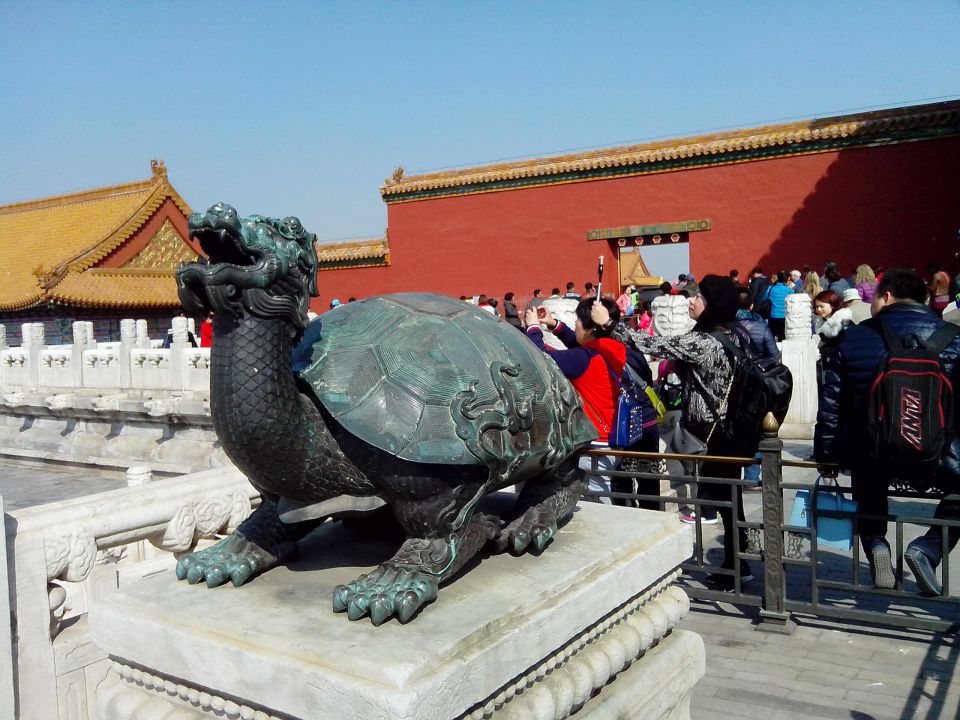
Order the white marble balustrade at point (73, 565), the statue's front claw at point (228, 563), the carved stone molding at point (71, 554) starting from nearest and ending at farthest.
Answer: the statue's front claw at point (228, 563) < the white marble balustrade at point (73, 565) < the carved stone molding at point (71, 554)

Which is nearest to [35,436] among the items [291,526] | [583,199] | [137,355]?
[137,355]

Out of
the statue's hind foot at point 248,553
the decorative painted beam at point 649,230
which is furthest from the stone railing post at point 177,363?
the decorative painted beam at point 649,230

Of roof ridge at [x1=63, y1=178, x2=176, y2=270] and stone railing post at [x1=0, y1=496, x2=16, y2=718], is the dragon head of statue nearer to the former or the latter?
stone railing post at [x1=0, y1=496, x2=16, y2=718]

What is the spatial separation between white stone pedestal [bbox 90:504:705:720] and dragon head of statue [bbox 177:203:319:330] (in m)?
0.77

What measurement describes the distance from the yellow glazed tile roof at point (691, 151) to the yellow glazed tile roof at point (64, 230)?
6.93 m

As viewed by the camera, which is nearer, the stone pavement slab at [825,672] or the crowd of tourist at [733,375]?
the stone pavement slab at [825,672]

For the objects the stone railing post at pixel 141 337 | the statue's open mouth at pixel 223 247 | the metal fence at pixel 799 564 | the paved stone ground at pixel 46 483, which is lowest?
the paved stone ground at pixel 46 483

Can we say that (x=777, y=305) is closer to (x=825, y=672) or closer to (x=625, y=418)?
(x=625, y=418)

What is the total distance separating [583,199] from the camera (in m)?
17.9

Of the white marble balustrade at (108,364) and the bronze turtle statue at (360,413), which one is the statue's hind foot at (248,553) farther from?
the white marble balustrade at (108,364)

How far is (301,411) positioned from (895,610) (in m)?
3.42

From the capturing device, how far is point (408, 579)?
202 cm

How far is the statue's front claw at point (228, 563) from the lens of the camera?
2264 mm

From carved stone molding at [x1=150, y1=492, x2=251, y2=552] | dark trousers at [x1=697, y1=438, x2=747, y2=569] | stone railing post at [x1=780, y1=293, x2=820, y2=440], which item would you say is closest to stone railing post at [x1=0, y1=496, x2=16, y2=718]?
carved stone molding at [x1=150, y1=492, x2=251, y2=552]
